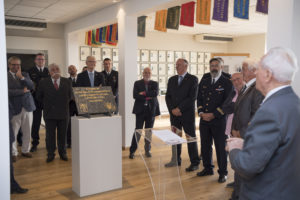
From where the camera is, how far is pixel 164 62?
1059cm

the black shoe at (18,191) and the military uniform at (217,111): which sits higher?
the military uniform at (217,111)

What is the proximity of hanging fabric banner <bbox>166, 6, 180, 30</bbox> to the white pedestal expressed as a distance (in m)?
2.69

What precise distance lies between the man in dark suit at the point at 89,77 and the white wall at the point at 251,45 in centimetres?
754

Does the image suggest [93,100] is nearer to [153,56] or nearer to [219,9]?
[219,9]

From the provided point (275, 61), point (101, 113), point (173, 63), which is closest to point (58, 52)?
point (173, 63)

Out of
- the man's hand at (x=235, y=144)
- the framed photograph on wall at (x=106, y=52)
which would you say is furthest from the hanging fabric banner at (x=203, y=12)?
the framed photograph on wall at (x=106, y=52)

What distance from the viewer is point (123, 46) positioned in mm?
5582

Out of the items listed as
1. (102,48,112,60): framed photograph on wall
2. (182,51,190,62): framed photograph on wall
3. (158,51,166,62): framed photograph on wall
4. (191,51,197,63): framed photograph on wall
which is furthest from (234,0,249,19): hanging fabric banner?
(191,51,197,63): framed photograph on wall

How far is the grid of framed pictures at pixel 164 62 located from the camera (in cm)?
1012

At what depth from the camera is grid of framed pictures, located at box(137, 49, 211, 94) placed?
10.1m

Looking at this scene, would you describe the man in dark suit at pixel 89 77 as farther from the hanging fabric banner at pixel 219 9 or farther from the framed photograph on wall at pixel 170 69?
the framed photograph on wall at pixel 170 69

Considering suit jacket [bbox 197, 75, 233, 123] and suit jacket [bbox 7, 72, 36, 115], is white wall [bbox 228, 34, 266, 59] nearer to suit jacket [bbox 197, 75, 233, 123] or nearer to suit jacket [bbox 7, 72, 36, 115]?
suit jacket [bbox 197, 75, 233, 123]

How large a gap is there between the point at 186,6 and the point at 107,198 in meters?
3.72

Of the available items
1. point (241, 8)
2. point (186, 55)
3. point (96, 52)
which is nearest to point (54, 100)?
point (241, 8)
